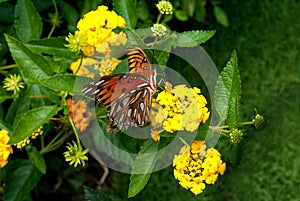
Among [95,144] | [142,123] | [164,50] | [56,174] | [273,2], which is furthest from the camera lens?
[273,2]

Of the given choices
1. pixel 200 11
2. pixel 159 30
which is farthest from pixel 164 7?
pixel 200 11

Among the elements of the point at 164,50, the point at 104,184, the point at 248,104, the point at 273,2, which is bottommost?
the point at 104,184

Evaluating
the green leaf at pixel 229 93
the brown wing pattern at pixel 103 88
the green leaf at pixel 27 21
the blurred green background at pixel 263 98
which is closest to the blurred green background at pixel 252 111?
the blurred green background at pixel 263 98

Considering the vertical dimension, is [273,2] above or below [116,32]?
below

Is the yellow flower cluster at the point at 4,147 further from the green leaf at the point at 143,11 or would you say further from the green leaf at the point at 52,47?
the green leaf at the point at 143,11

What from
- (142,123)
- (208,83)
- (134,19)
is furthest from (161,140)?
(208,83)

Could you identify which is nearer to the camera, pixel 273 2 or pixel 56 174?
pixel 56 174

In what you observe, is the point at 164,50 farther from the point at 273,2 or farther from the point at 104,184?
the point at 273,2
